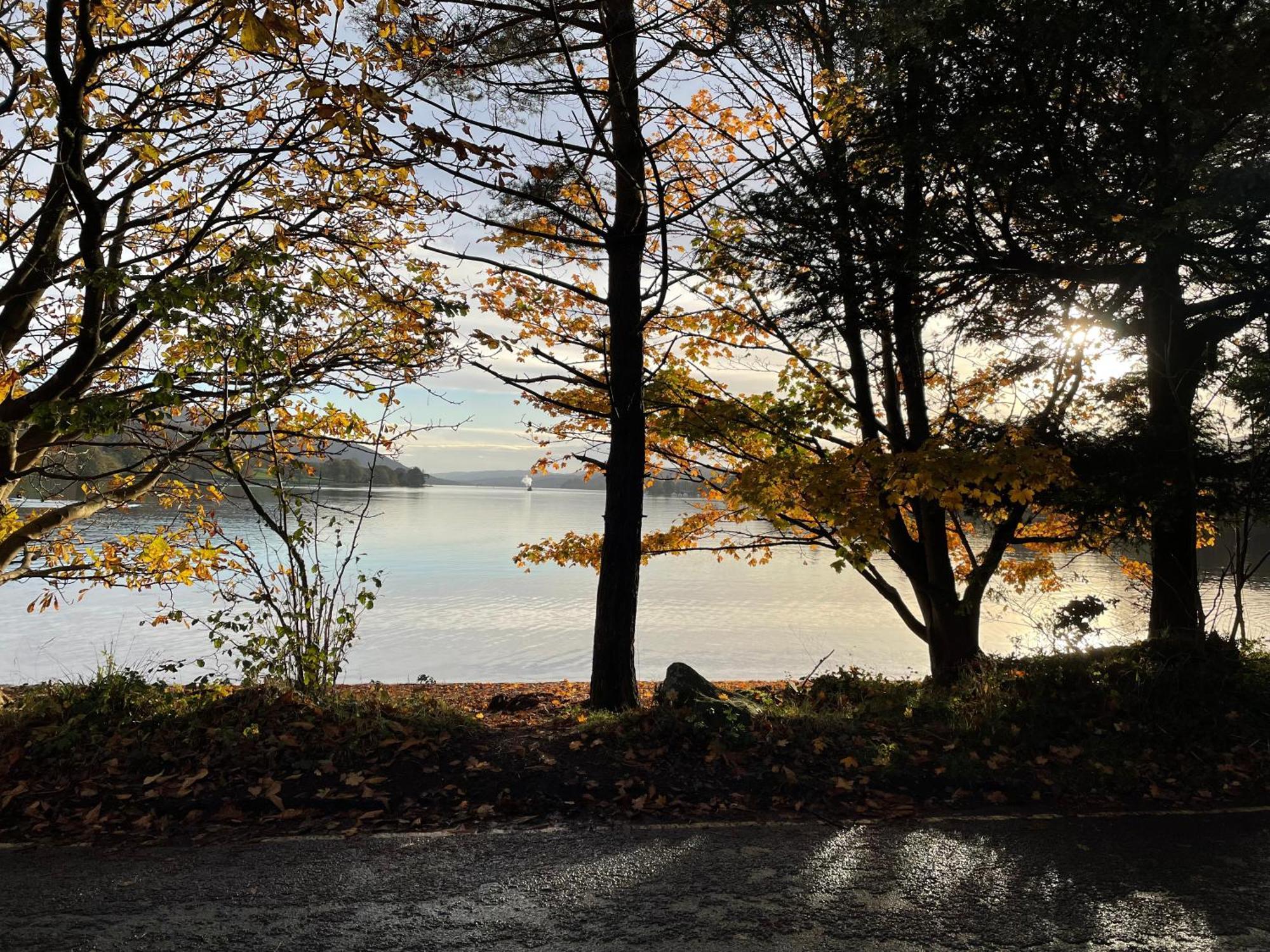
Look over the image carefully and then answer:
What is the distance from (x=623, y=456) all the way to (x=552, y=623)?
14.0 metres

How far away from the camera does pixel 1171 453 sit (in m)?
7.15

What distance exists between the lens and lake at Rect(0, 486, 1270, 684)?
1588 cm

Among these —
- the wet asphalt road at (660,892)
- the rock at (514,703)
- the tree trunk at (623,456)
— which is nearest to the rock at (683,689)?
the tree trunk at (623,456)

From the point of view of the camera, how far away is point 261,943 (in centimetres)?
303

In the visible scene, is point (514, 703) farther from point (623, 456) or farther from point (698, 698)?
point (698, 698)

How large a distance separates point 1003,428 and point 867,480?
5.04ft

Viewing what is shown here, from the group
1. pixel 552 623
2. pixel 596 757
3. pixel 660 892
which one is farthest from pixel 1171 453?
pixel 552 623

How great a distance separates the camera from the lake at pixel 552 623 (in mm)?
15883

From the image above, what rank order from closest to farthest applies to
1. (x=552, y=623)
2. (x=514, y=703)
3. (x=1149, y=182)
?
(x=1149, y=182)
(x=514, y=703)
(x=552, y=623)

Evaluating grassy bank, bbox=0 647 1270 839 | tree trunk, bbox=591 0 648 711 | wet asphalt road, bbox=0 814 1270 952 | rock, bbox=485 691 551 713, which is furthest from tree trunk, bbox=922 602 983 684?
wet asphalt road, bbox=0 814 1270 952

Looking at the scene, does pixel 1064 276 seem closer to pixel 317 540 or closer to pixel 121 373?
pixel 317 540

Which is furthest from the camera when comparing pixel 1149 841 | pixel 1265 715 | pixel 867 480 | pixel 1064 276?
pixel 867 480

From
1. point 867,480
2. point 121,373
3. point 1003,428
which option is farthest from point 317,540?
point 1003,428

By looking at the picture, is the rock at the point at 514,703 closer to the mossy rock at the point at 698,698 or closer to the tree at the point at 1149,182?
the mossy rock at the point at 698,698
